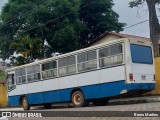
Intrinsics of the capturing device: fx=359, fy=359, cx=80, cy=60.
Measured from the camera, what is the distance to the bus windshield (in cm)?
1575

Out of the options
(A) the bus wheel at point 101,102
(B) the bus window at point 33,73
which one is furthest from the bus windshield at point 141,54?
(B) the bus window at point 33,73

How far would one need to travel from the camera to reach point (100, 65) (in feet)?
53.9

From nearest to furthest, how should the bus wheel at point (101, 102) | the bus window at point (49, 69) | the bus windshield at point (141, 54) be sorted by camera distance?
the bus windshield at point (141, 54), the bus wheel at point (101, 102), the bus window at point (49, 69)

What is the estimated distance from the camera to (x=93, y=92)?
16891 millimetres

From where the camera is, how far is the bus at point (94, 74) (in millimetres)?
15531

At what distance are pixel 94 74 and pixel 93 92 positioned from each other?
86cm

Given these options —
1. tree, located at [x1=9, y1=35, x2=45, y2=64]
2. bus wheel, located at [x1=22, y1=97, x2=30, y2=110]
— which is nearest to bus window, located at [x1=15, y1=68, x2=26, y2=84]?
bus wheel, located at [x1=22, y1=97, x2=30, y2=110]

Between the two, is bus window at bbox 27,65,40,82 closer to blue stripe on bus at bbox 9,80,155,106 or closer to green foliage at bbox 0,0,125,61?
blue stripe on bus at bbox 9,80,155,106

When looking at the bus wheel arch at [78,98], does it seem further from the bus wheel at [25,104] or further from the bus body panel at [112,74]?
the bus wheel at [25,104]

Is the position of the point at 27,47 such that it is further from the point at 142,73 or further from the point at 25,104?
the point at 142,73

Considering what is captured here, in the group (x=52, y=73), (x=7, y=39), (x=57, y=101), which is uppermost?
(x=7, y=39)

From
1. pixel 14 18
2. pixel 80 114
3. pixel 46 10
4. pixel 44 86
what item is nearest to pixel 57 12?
pixel 46 10

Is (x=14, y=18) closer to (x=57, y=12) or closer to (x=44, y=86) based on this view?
(x=57, y=12)

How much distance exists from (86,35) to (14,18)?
26.7ft
